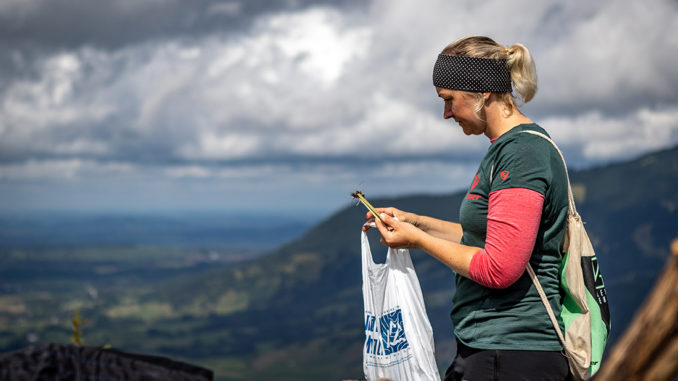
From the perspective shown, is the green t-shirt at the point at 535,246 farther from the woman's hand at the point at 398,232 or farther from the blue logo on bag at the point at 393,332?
the blue logo on bag at the point at 393,332

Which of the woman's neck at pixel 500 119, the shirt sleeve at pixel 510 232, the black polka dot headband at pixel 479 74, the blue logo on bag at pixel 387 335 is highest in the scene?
the black polka dot headband at pixel 479 74

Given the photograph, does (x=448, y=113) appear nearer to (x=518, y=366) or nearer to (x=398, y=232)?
(x=398, y=232)

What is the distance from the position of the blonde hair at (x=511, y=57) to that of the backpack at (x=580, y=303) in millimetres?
339

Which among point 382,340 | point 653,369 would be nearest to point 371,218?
point 382,340

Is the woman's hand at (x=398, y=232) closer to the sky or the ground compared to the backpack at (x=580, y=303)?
closer to the sky

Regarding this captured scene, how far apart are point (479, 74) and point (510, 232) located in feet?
2.93

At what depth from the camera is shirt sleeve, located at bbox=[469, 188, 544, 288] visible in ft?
8.93

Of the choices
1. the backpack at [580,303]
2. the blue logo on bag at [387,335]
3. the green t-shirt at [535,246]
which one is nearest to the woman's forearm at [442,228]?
the blue logo on bag at [387,335]

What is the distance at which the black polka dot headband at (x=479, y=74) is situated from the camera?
310 centimetres

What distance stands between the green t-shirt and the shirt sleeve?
0.06m

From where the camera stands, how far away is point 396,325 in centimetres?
382

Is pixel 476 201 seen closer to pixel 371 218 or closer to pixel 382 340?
pixel 371 218

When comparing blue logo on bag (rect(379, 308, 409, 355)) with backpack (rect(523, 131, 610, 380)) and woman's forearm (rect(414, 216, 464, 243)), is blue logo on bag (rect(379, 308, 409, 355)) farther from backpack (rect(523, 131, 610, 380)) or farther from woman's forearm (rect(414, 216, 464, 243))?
backpack (rect(523, 131, 610, 380))

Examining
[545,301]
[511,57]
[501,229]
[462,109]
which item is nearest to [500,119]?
[462,109]
